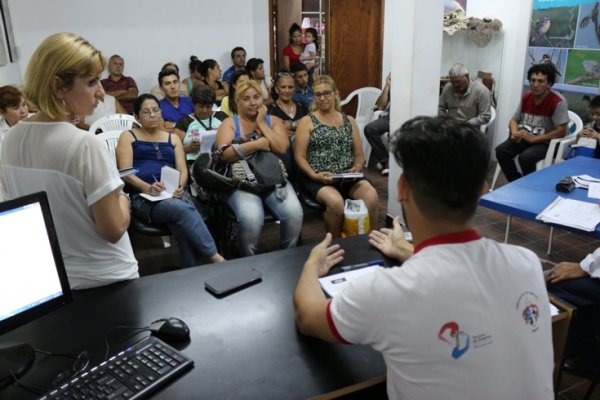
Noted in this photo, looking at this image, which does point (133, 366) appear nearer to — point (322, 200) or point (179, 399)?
point (179, 399)

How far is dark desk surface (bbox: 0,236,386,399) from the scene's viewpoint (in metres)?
1.17

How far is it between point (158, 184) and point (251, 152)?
0.62 meters

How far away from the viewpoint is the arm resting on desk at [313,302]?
1.19 meters

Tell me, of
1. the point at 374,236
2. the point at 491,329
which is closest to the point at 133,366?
the point at 491,329

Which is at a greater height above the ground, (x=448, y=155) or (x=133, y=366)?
(x=448, y=155)

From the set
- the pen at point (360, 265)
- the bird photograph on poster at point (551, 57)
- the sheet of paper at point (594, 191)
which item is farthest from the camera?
the bird photograph on poster at point (551, 57)

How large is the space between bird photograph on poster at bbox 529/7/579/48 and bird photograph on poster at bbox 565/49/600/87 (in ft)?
0.50

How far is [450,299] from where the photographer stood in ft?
3.14

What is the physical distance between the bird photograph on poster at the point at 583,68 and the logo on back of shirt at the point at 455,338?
4875mm

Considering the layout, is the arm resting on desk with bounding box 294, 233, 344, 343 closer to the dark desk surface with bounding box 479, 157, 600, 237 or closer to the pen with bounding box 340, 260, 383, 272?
the pen with bounding box 340, 260, 383, 272

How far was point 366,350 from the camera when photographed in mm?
1282

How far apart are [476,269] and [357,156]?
267 centimetres

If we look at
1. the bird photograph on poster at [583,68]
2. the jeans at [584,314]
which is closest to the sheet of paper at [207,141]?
the jeans at [584,314]

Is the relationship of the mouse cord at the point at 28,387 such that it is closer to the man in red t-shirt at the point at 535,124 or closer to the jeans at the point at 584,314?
the jeans at the point at 584,314
